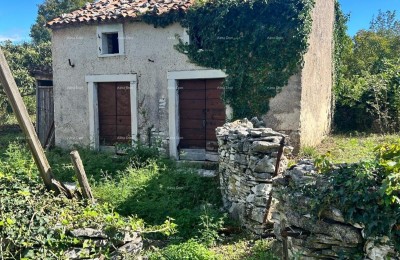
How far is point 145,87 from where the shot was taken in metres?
10.1

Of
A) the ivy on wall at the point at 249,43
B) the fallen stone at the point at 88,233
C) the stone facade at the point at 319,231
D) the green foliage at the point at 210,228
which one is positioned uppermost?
the ivy on wall at the point at 249,43

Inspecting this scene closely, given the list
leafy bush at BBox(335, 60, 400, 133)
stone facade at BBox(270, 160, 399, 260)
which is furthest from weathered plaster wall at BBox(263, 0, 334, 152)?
stone facade at BBox(270, 160, 399, 260)

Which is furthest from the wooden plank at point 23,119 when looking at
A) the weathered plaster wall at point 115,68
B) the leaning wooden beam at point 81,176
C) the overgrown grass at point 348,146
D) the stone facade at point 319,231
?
the weathered plaster wall at point 115,68

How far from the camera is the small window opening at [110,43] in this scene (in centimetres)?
1061

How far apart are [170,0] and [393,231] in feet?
29.6

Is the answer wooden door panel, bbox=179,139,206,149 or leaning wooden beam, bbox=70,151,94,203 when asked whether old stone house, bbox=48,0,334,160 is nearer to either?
wooden door panel, bbox=179,139,206,149

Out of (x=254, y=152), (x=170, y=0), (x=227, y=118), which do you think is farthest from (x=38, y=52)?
(x=254, y=152)

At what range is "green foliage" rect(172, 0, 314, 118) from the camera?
8.53 metres

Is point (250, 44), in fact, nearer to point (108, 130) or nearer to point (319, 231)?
point (108, 130)

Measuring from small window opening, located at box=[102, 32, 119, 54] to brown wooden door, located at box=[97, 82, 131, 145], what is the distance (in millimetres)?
1027

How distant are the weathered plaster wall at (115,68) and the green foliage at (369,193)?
22.5 feet

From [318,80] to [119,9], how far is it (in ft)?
20.4

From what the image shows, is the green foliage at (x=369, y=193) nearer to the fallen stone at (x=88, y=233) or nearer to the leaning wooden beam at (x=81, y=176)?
the fallen stone at (x=88, y=233)

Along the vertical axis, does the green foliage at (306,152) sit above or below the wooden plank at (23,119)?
below
